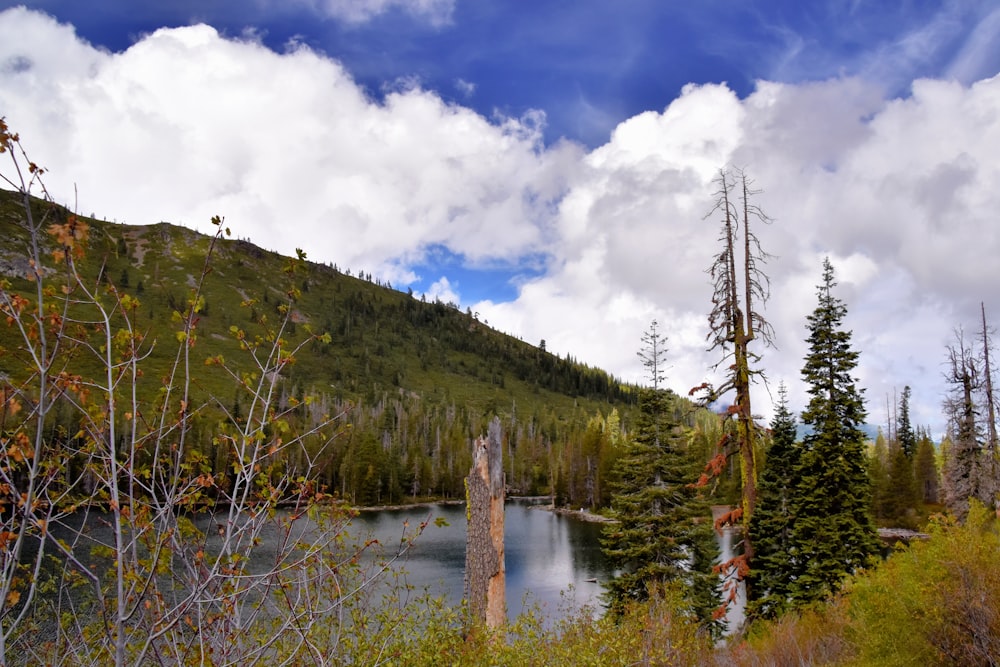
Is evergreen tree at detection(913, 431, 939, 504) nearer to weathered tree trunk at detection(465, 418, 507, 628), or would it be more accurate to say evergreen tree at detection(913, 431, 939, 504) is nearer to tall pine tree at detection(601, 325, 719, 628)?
tall pine tree at detection(601, 325, 719, 628)

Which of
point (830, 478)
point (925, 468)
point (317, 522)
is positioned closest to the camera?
point (317, 522)

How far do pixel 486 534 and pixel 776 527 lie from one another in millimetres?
13044

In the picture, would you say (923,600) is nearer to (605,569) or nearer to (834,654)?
(834,654)

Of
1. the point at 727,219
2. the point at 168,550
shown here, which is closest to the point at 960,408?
the point at 727,219

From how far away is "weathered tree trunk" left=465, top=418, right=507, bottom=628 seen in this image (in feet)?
44.9

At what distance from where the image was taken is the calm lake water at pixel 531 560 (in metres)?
32.6

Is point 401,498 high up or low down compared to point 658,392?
down

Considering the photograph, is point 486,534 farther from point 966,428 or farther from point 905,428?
point 905,428

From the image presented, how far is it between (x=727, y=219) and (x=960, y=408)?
Answer: 21.2 meters

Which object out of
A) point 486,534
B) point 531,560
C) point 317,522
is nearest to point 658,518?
point 486,534

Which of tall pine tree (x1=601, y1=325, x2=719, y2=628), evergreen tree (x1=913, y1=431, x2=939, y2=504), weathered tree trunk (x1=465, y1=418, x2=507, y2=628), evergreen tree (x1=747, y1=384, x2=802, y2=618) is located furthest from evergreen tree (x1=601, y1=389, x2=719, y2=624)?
evergreen tree (x1=913, y1=431, x2=939, y2=504)

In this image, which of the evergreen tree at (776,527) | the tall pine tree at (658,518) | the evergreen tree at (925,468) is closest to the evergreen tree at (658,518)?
the tall pine tree at (658,518)

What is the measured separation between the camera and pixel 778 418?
89.5 ft

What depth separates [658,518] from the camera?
2186cm
